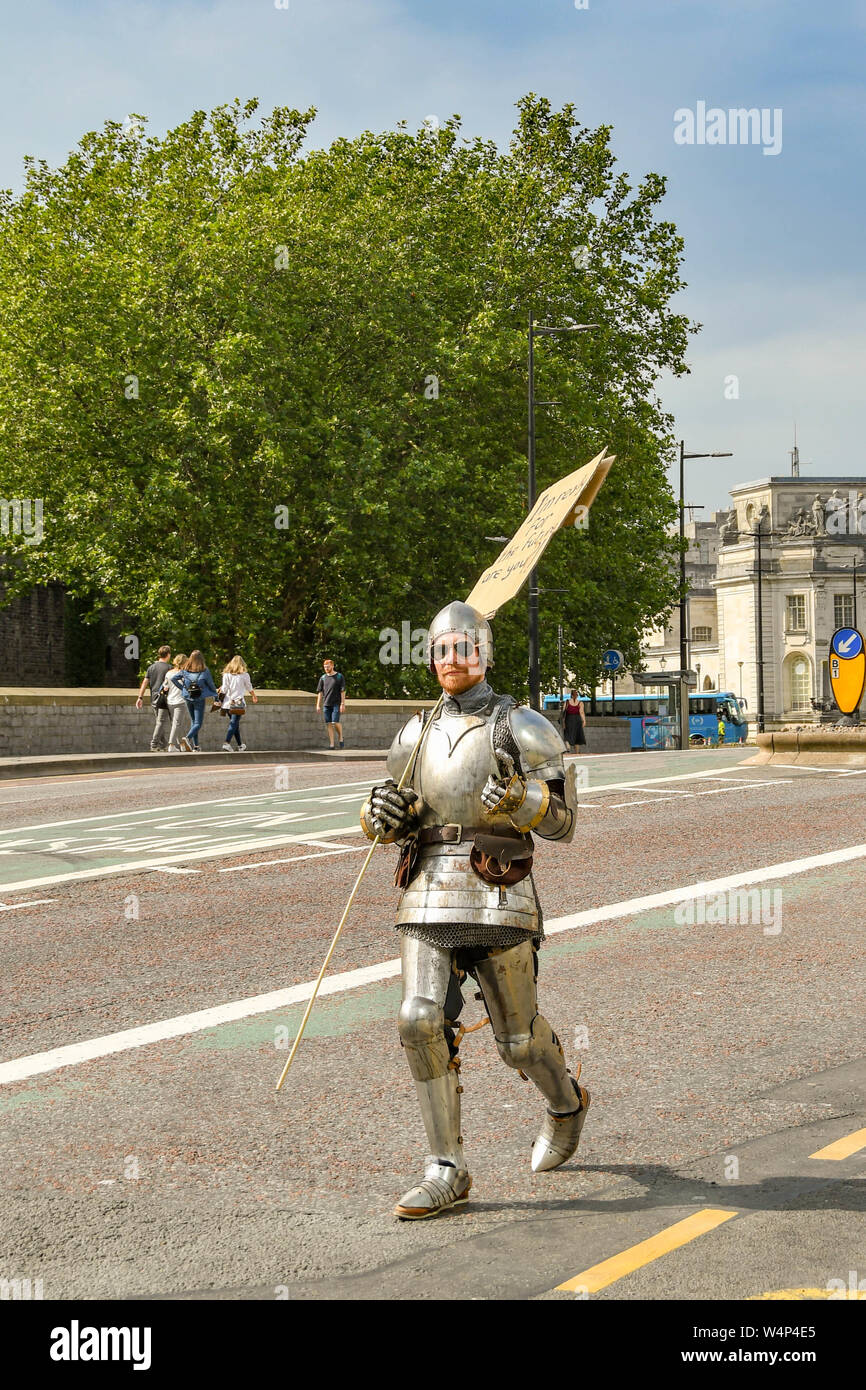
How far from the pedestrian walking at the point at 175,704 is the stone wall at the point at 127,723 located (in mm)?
1594

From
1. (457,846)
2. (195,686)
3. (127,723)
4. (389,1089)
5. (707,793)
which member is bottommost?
(389,1089)

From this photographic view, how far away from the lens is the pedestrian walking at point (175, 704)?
2700 cm

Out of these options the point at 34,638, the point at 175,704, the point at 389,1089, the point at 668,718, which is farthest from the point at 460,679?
the point at 668,718

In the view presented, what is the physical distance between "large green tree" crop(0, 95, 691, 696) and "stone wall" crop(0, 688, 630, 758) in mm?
2660

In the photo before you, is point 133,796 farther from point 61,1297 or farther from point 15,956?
point 61,1297

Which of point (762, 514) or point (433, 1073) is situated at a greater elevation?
point (762, 514)

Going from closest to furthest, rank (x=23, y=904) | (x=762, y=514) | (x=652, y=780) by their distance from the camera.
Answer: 1. (x=23, y=904)
2. (x=652, y=780)
3. (x=762, y=514)

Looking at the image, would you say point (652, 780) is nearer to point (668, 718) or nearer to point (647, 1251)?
point (647, 1251)

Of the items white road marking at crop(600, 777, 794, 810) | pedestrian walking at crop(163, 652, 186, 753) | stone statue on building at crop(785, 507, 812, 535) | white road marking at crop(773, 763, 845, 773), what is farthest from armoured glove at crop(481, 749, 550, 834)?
stone statue on building at crop(785, 507, 812, 535)

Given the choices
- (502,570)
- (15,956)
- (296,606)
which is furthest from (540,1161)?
(296,606)

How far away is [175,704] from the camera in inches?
1067

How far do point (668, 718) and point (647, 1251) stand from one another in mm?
52950

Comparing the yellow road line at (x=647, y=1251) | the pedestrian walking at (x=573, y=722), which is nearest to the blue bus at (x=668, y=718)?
the pedestrian walking at (x=573, y=722)

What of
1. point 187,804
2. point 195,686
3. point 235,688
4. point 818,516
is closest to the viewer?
point 187,804
